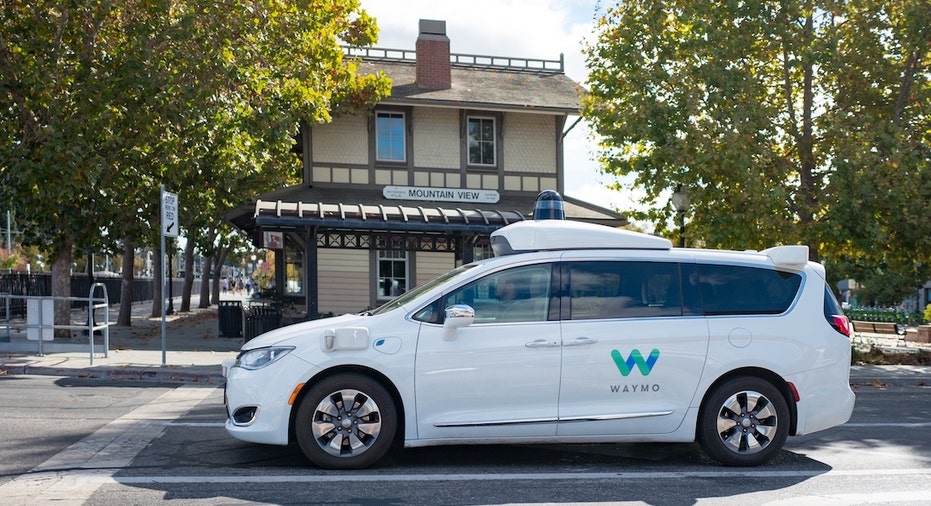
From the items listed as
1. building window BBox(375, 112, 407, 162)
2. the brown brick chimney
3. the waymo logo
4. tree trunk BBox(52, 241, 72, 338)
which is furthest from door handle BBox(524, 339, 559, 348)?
the brown brick chimney

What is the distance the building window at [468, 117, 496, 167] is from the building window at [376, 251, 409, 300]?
335 cm

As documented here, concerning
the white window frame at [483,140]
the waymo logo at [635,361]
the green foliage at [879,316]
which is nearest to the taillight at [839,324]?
the waymo logo at [635,361]

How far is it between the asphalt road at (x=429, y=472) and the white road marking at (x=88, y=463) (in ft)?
0.04

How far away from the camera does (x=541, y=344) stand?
686 centimetres

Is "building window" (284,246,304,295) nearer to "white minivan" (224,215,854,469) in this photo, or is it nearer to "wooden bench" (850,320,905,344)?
"white minivan" (224,215,854,469)

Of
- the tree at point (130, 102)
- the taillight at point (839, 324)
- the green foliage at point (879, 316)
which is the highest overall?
the tree at point (130, 102)

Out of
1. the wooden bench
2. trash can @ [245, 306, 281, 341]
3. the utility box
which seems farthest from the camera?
the wooden bench

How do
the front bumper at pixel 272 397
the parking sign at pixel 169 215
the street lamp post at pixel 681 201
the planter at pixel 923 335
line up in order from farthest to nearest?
the planter at pixel 923 335 < the street lamp post at pixel 681 201 < the parking sign at pixel 169 215 < the front bumper at pixel 272 397

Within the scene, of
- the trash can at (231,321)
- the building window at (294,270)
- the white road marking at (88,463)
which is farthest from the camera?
the building window at (294,270)

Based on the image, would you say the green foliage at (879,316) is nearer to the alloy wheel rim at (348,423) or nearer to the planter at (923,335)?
the planter at (923,335)

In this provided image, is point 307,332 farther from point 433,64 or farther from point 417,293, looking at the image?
point 433,64

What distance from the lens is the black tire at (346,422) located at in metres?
6.64

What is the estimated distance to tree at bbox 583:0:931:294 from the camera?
60.3 ft

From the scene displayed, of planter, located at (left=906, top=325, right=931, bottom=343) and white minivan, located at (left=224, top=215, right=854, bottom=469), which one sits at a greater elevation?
white minivan, located at (left=224, top=215, right=854, bottom=469)
